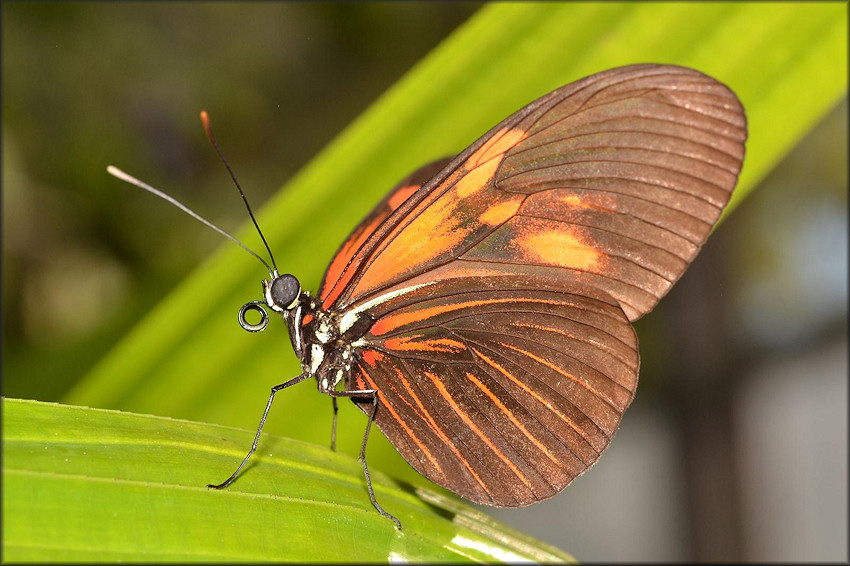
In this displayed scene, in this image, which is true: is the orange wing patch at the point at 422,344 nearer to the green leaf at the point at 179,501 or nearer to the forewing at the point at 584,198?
the forewing at the point at 584,198

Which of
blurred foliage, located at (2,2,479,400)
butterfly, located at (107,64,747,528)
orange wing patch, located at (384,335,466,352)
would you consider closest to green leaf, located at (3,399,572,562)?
butterfly, located at (107,64,747,528)

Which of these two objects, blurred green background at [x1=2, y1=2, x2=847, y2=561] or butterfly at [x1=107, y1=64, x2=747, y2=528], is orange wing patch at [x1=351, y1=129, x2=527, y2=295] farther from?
blurred green background at [x1=2, y1=2, x2=847, y2=561]

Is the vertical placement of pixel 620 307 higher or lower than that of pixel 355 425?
higher

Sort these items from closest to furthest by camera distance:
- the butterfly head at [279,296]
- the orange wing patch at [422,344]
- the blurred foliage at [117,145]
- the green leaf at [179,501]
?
the green leaf at [179,501], the butterfly head at [279,296], the orange wing patch at [422,344], the blurred foliage at [117,145]

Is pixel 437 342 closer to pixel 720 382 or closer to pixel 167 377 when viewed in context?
pixel 167 377

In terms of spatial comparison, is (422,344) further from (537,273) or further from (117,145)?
(117,145)

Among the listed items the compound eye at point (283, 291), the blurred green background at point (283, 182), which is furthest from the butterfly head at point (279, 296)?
the blurred green background at point (283, 182)

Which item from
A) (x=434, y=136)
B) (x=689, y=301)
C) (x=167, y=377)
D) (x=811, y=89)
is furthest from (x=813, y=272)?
(x=167, y=377)
